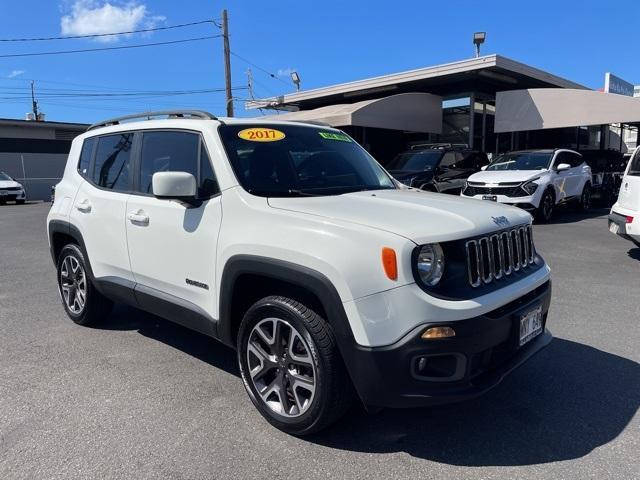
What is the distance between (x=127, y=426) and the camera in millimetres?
Result: 3150

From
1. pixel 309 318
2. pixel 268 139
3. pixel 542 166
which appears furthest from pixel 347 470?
pixel 542 166

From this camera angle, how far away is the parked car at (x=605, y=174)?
1522cm

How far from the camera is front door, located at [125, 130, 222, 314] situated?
3.38m

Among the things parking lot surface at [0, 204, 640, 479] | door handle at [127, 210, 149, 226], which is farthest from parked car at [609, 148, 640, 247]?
door handle at [127, 210, 149, 226]

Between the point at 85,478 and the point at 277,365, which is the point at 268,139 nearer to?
the point at 277,365

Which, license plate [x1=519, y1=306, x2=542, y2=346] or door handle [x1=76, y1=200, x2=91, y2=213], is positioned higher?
door handle [x1=76, y1=200, x2=91, y2=213]

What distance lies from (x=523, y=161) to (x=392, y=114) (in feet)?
22.8

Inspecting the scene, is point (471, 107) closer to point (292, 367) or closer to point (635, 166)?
point (635, 166)

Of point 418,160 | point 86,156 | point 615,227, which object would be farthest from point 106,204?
point 418,160

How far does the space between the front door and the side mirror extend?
134 millimetres

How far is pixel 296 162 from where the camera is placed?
373 centimetres

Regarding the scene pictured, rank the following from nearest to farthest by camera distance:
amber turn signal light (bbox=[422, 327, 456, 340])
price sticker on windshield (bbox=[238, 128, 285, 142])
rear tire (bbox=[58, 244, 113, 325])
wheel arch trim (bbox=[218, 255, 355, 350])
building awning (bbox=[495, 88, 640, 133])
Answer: amber turn signal light (bbox=[422, 327, 456, 340]) → wheel arch trim (bbox=[218, 255, 355, 350]) → price sticker on windshield (bbox=[238, 128, 285, 142]) → rear tire (bbox=[58, 244, 113, 325]) → building awning (bbox=[495, 88, 640, 133])

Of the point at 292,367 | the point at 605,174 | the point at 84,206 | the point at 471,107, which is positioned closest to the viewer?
the point at 292,367

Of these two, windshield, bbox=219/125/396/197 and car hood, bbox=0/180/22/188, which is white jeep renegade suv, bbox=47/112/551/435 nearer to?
windshield, bbox=219/125/396/197
